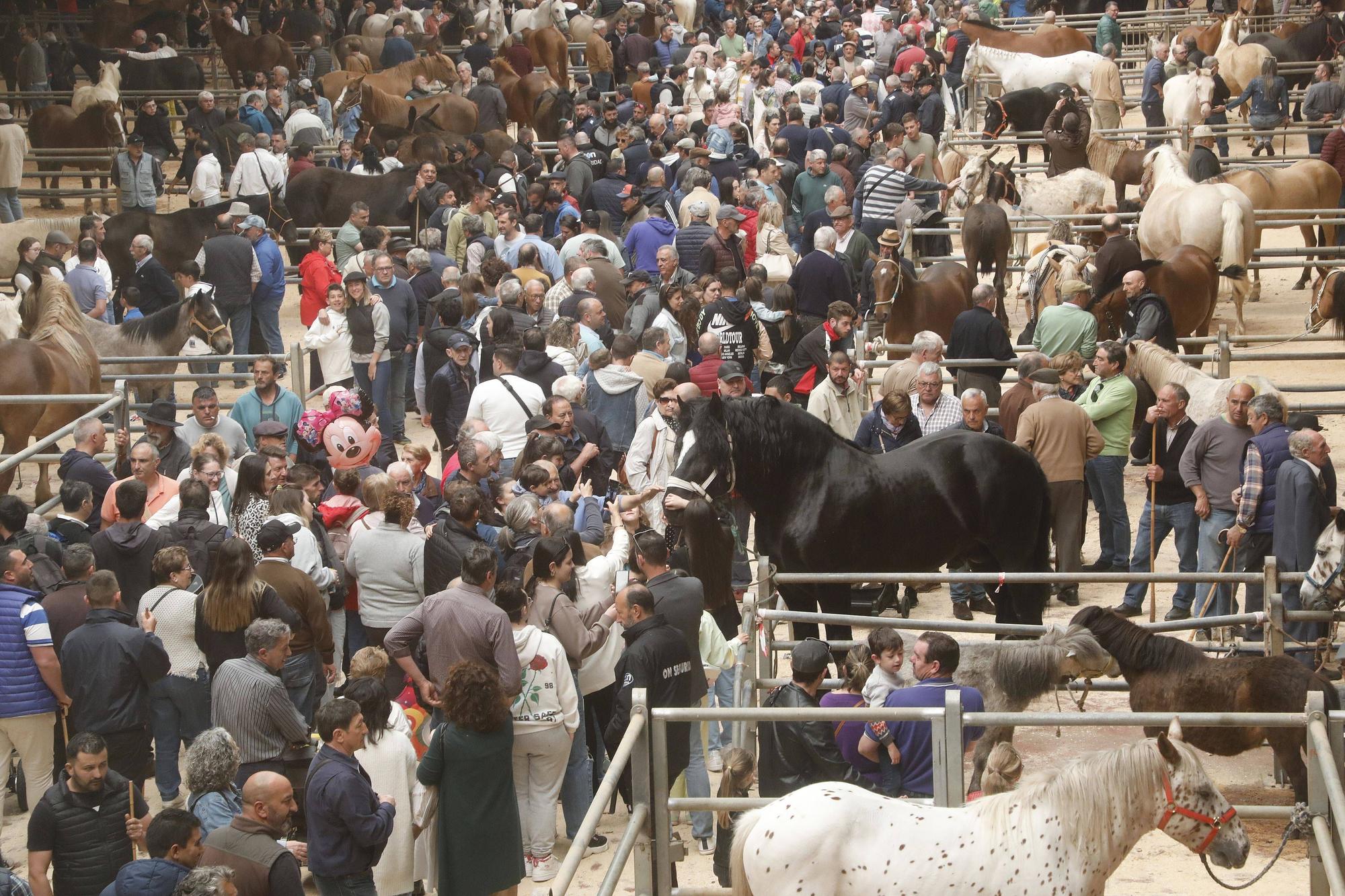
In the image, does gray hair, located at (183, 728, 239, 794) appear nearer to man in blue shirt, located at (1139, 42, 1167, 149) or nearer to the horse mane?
the horse mane

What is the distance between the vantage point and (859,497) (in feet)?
28.3

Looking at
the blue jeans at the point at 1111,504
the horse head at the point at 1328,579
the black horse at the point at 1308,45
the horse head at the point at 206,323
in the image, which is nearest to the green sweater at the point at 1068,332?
the blue jeans at the point at 1111,504

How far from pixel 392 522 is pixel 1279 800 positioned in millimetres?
4601

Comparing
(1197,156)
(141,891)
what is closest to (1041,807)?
(141,891)

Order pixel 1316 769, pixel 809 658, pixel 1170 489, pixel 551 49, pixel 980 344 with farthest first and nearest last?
pixel 551 49, pixel 980 344, pixel 1170 489, pixel 809 658, pixel 1316 769

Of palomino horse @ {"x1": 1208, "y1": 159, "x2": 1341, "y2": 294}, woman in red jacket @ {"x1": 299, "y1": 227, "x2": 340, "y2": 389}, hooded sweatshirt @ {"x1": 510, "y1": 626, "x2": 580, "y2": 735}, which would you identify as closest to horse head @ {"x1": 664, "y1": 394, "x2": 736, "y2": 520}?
hooded sweatshirt @ {"x1": 510, "y1": 626, "x2": 580, "y2": 735}

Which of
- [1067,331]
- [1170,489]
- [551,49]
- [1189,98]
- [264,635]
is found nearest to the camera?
[264,635]

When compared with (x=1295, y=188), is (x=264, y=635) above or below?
above

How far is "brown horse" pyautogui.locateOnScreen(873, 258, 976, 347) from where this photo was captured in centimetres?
1384

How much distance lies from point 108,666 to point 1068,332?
8.21m

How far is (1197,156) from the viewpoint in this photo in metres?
18.3

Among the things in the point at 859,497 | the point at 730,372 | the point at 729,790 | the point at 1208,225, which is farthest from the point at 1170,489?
the point at 1208,225

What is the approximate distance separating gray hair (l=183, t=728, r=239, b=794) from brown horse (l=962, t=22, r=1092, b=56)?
73.6 feet

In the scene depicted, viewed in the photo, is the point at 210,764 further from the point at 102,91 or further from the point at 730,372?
the point at 102,91
